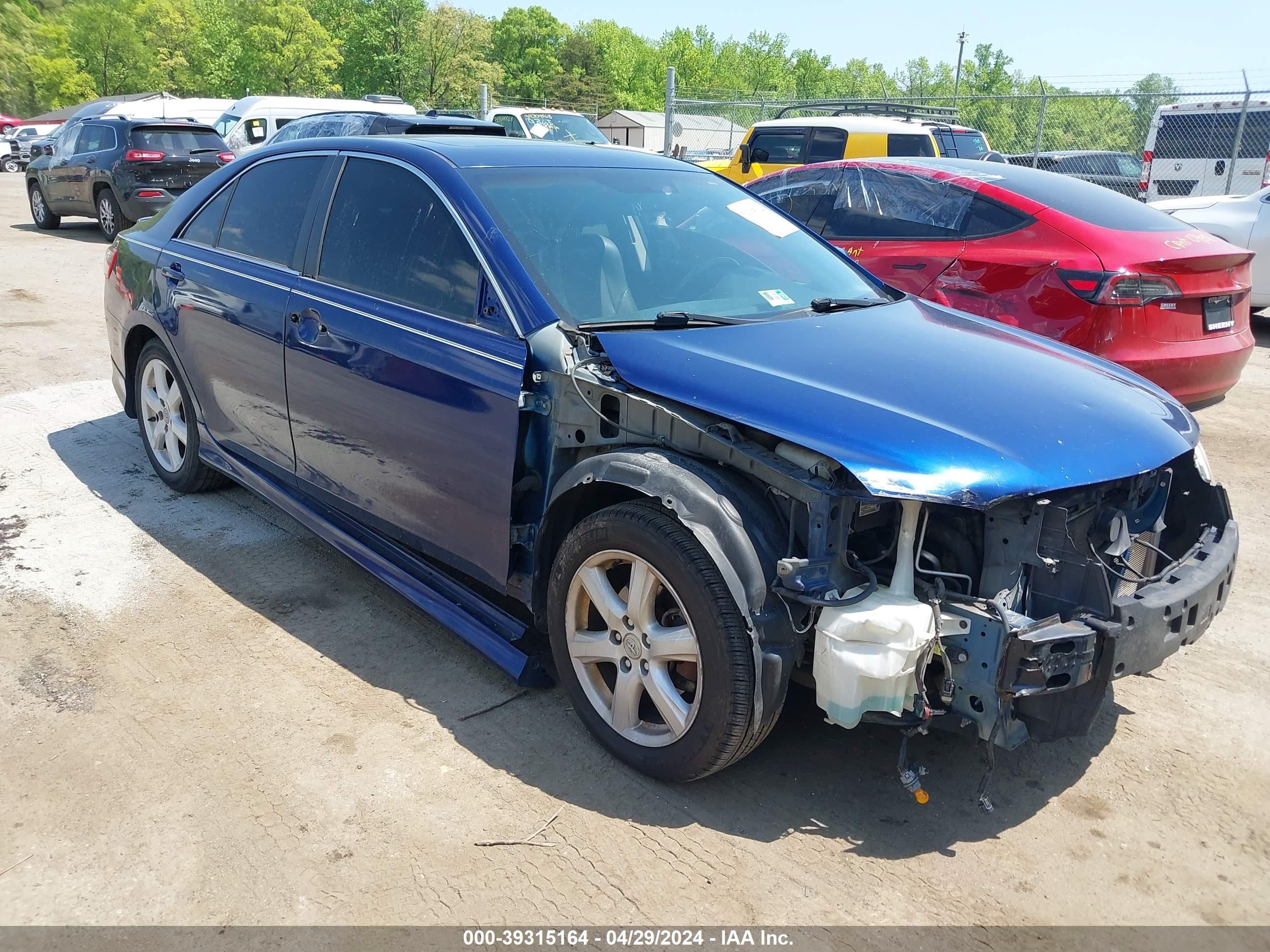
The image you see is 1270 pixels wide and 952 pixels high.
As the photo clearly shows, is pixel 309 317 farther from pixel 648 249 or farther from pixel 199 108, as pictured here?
pixel 199 108

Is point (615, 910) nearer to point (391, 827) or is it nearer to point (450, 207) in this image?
point (391, 827)

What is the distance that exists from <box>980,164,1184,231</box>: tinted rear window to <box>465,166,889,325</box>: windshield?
234 centimetres

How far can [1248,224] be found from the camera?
9.37 m

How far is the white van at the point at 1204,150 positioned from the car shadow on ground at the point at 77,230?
15458mm

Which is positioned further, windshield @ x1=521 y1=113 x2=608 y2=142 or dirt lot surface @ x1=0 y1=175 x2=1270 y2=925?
windshield @ x1=521 y1=113 x2=608 y2=142

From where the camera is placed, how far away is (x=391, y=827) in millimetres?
2795

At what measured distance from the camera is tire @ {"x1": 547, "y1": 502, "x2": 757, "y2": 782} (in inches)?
105

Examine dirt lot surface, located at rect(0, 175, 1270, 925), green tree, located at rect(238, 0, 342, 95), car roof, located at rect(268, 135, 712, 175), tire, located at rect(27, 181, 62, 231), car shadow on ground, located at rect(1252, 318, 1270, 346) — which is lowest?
dirt lot surface, located at rect(0, 175, 1270, 925)

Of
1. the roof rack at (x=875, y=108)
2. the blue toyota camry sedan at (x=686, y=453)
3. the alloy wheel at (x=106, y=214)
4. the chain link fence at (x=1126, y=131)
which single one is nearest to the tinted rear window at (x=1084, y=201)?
the blue toyota camry sedan at (x=686, y=453)

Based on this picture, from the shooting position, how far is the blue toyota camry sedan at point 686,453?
2598 mm

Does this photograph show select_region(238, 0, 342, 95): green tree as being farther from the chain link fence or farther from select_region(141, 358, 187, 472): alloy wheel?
select_region(141, 358, 187, 472): alloy wheel

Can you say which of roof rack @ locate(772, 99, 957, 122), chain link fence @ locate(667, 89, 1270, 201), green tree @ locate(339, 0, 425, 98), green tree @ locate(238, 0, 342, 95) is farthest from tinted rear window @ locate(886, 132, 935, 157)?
green tree @ locate(339, 0, 425, 98)

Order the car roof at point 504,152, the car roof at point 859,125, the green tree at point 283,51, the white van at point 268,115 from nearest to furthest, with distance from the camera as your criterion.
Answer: the car roof at point 504,152 < the car roof at point 859,125 < the white van at point 268,115 < the green tree at point 283,51

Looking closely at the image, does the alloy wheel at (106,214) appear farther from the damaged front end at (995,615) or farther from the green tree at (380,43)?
the green tree at (380,43)
